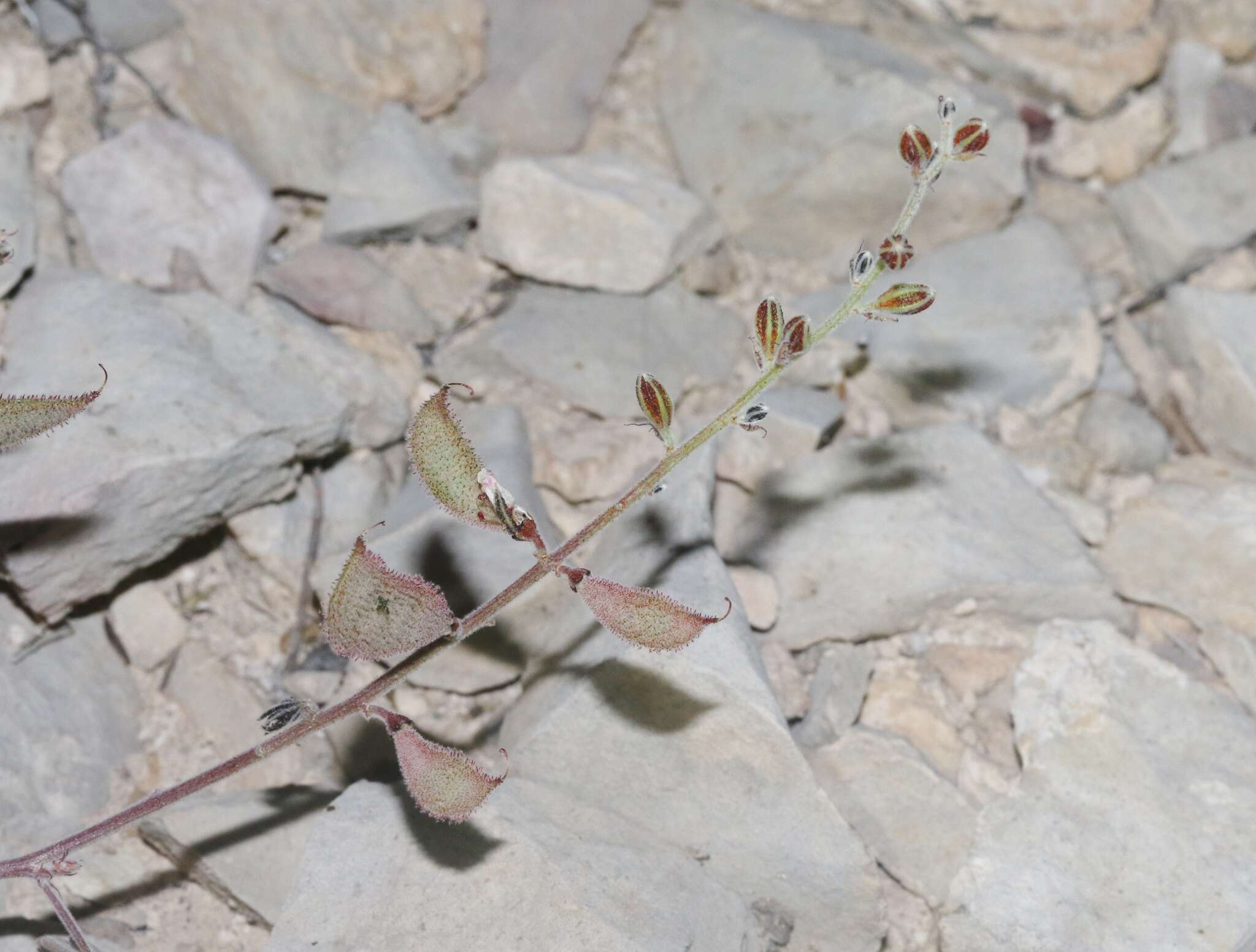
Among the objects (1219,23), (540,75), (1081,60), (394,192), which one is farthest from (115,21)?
(1219,23)

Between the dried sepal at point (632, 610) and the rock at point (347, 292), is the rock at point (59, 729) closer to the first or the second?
the rock at point (347, 292)

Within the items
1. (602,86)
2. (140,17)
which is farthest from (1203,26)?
(140,17)

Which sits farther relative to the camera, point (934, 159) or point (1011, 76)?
point (1011, 76)

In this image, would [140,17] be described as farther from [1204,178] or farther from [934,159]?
[1204,178]

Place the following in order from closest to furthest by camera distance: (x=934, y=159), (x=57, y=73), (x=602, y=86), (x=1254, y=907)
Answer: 1. (x=934, y=159)
2. (x=1254, y=907)
3. (x=57, y=73)
4. (x=602, y=86)

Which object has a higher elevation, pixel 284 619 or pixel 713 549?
pixel 713 549

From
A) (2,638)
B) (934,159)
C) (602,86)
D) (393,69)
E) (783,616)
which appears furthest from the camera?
(602,86)

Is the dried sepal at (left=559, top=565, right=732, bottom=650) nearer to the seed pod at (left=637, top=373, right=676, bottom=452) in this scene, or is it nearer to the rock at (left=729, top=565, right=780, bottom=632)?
the seed pod at (left=637, top=373, right=676, bottom=452)
